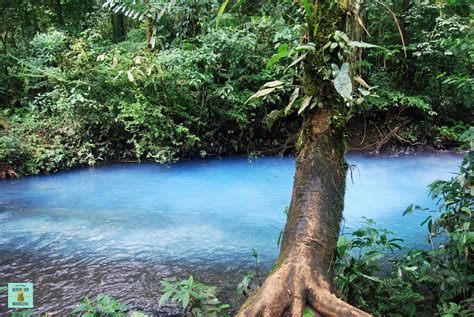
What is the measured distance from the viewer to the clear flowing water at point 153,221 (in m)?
3.38

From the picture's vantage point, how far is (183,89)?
8.45 meters

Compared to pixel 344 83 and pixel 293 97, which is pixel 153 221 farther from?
pixel 344 83

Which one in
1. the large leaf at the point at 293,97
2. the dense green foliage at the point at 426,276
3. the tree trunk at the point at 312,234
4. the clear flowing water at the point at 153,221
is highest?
the large leaf at the point at 293,97

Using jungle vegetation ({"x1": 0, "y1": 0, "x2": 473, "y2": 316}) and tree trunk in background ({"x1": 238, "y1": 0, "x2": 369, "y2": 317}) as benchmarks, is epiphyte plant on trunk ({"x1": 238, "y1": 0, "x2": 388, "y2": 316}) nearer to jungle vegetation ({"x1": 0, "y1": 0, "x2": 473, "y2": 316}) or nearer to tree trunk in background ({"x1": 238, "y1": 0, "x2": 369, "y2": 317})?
tree trunk in background ({"x1": 238, "y1": 0, "x2": 369, "y2": 317})

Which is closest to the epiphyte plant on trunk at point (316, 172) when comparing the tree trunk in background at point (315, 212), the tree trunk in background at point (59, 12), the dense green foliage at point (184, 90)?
the tree trunk in background at point (315, 212)

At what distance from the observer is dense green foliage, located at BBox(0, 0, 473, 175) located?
25.5ft

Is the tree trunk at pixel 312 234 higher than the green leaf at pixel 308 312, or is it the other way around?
the tree trunk at pixel 312 234

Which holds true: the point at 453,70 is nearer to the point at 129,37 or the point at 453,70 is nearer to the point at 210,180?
the point at 210,180

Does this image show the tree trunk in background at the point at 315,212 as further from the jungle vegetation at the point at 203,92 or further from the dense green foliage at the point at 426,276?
the jungle vegetation at the point at 203,92

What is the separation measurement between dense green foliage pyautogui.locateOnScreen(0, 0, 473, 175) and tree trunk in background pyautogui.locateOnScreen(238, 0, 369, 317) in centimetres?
519

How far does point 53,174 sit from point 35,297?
4.59 meters

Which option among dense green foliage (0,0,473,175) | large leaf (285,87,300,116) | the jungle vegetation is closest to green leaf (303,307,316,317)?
the jungle vegetation

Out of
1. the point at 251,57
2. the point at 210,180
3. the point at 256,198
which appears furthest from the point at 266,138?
the point at 256,198

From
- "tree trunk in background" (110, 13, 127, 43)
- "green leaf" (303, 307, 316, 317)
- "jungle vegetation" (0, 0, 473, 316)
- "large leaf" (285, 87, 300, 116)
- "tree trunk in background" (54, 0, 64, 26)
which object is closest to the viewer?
"green leaf" (303, 307, 316, 317)
